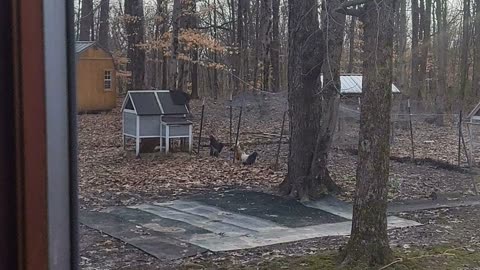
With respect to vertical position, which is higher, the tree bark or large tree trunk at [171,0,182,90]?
large tree trunk at [171,0,182,90]

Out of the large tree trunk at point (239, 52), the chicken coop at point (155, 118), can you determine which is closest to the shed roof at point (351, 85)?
the chicken coop at point (155, 118)

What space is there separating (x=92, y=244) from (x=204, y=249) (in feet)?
2.59

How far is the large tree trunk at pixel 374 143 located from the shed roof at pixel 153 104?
5128mm

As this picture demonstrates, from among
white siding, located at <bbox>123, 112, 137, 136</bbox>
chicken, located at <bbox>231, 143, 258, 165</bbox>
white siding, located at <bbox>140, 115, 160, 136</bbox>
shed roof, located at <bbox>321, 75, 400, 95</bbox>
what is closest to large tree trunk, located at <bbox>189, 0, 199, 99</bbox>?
shed roof, located at <bbox>321, 75, 400, 95</bbox>

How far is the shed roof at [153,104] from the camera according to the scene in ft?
28.0

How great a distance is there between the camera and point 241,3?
16.9 m

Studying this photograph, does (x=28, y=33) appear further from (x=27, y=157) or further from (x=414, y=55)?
(x=414, y=55)

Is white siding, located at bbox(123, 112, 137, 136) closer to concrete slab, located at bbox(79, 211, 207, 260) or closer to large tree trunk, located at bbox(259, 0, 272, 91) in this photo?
concrete slab, located at bbox(79, 211, 207, 260)

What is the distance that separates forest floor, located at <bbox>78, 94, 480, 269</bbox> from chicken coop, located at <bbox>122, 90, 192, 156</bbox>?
0.88 feet

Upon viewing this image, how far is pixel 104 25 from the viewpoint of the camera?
13.1 meters

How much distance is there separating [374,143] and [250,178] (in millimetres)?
3647

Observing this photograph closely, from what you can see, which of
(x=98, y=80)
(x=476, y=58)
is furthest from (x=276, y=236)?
(x=476, y=58)

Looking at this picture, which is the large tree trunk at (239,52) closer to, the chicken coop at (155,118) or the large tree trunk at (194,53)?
the large tree trunk at (194,53)

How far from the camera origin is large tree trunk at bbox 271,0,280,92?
14883mm
